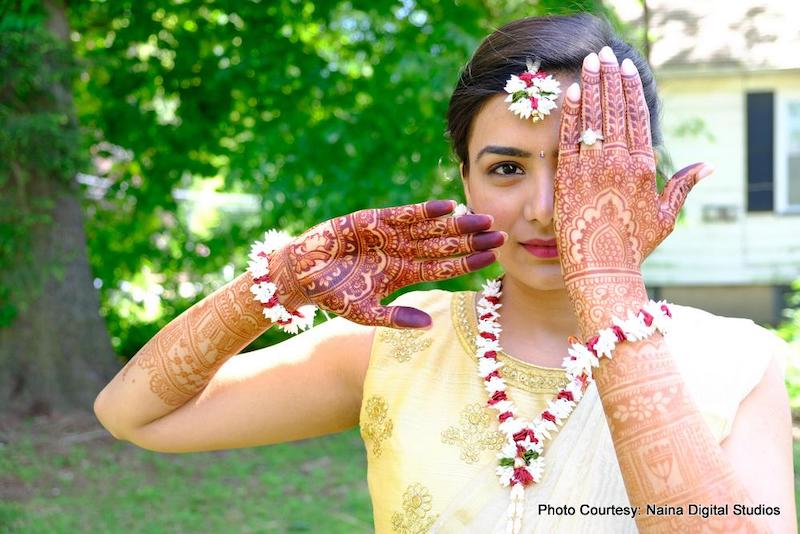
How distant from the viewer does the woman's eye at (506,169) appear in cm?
181

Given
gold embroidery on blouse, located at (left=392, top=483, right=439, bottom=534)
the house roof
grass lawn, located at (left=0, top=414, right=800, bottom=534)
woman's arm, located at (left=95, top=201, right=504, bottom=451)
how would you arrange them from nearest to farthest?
woman's arm, located at (left=95, top=201, right=504, bottom=451) → gold embroidery on blouse, located at (left=392, top=483, right=439, bottom=534) → grass lawn, located at (left=0, top=414, right=800, bottom=534) → the house roof

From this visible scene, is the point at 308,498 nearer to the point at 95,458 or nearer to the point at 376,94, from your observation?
the point at 95,458

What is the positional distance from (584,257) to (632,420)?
0.30 m

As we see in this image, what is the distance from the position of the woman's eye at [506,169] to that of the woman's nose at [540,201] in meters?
0.05

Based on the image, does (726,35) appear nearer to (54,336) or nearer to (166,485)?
(54,336)

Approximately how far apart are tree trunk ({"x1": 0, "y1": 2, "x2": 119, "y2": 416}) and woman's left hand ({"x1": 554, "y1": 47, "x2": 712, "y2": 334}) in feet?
17.9

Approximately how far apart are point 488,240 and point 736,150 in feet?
32.5

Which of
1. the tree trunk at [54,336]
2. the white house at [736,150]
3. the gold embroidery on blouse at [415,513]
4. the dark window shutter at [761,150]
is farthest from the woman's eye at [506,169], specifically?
the dark window shutter at [761,150]

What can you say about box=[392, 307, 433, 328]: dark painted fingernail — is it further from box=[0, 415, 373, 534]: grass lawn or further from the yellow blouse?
box=[0, 415, 373, 534]: grass lawn

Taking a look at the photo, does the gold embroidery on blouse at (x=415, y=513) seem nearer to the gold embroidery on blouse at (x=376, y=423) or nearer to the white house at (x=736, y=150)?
the gold embroidery on blouse at (x=376, y=423)

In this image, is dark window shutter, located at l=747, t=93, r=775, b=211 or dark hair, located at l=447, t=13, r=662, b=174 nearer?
dark hair, located at l=447, t=13, r=662, b=174

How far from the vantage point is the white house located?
10.4 meters

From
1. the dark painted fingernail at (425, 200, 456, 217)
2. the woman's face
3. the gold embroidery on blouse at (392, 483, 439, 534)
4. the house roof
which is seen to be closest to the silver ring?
the woman's face

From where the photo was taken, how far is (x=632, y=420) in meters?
1.48
